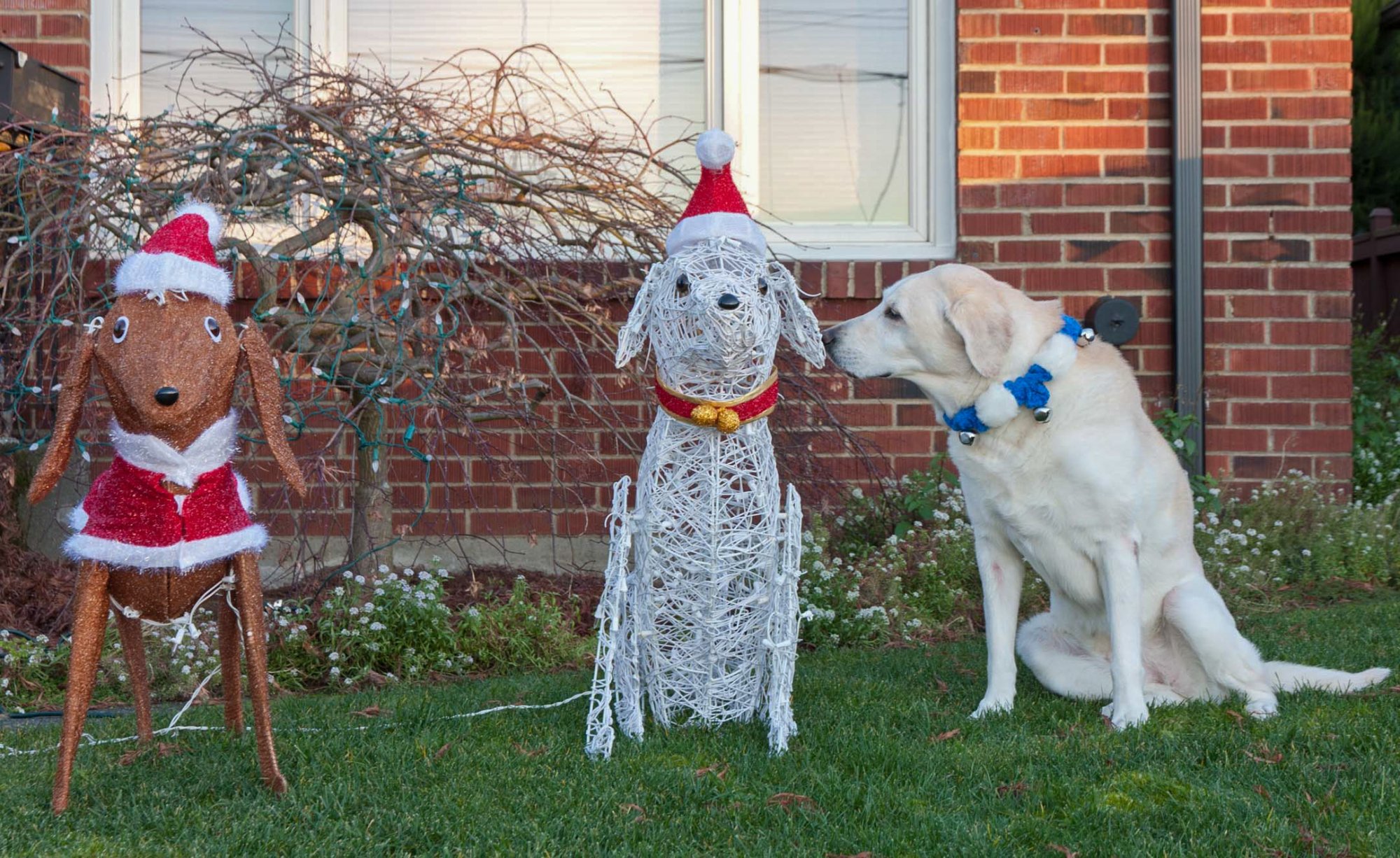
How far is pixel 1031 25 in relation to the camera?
6.26 m

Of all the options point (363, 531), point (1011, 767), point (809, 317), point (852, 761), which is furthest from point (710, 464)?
point (363, 531)

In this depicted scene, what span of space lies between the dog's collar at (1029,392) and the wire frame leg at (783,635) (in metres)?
0.65

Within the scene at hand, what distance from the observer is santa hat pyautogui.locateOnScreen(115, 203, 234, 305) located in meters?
2.68

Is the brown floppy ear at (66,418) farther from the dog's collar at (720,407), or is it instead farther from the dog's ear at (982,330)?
the dog's ear at (982,330)

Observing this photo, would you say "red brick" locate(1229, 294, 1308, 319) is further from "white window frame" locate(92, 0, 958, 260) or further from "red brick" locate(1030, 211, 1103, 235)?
"white window frame" locate(92, 0, 958, 260)

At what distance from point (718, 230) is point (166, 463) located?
4.78ft

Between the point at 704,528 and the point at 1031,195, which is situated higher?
the point at 1031,195

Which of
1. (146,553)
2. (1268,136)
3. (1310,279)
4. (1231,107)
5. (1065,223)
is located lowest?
(146,553)

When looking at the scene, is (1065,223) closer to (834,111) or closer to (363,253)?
(834,111)

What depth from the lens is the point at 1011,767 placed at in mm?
3002

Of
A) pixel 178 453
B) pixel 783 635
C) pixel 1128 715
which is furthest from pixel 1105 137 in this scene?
pixel 178 453

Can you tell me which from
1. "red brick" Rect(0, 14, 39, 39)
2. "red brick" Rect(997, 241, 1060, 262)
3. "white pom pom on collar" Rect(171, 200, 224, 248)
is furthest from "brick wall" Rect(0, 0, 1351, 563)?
"white pom pom on collar" Rect(171, 200, 224, 248)

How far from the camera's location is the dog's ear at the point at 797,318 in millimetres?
3244

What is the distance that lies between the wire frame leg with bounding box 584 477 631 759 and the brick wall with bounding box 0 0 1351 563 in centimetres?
297
